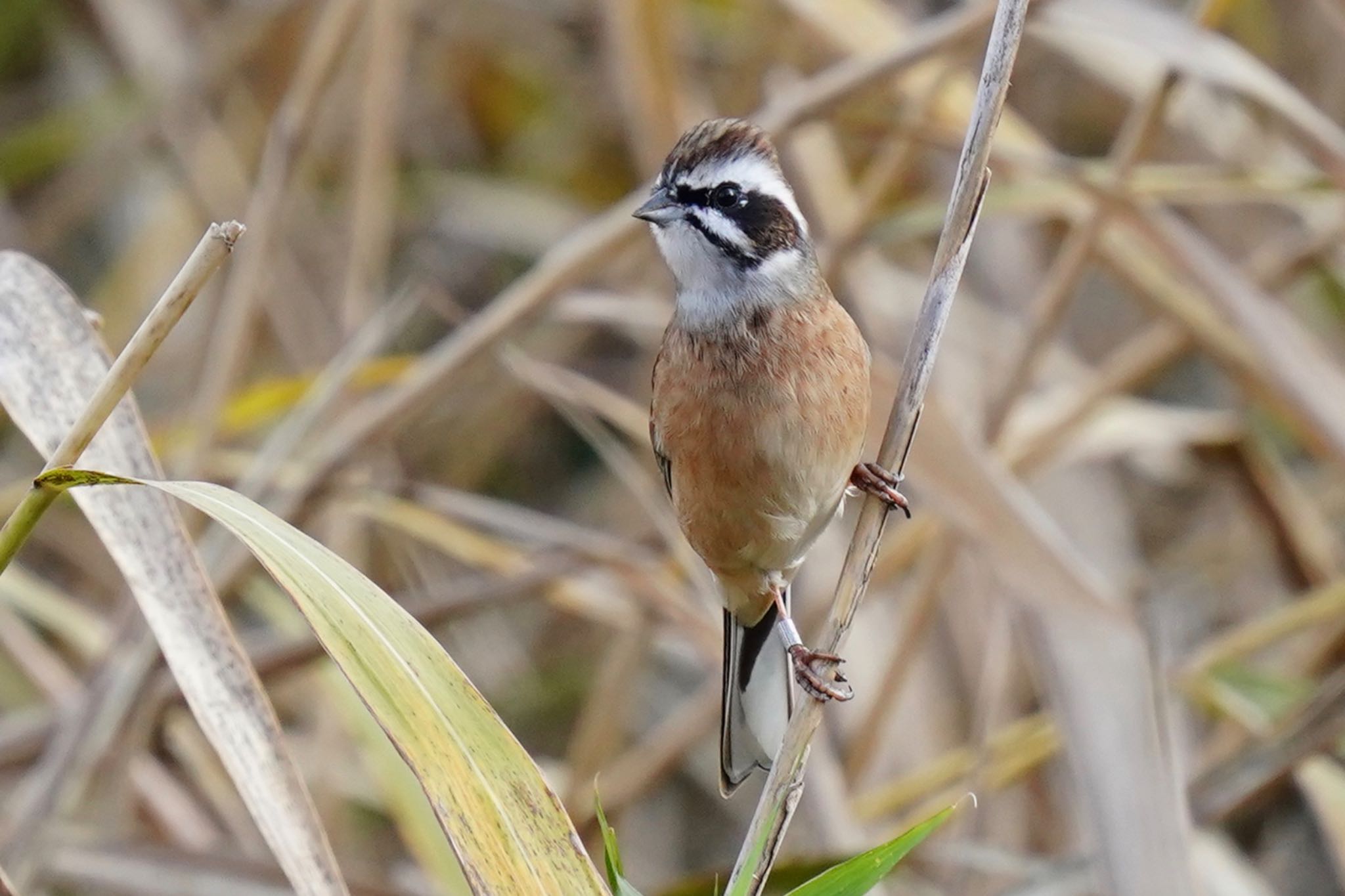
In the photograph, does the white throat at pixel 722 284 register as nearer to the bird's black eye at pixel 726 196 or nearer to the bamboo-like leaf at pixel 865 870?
the bird's black eye at pixel 726 196

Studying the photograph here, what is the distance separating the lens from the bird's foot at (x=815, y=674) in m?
2.00

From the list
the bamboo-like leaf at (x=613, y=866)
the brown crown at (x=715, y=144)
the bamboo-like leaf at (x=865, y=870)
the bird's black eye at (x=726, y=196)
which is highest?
the brown crown at (x=715, y=144)

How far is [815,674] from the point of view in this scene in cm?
218

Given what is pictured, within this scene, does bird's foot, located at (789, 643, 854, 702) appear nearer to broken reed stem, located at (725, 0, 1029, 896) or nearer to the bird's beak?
broken reed stem, located at (725, 0, 1029, 896)

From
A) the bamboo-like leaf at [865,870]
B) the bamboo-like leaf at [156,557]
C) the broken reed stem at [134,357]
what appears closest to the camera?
the broken reed stem at [134,357]

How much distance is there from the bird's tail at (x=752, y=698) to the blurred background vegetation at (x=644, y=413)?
356 millimetres

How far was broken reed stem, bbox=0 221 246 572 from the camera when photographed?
1.40 m

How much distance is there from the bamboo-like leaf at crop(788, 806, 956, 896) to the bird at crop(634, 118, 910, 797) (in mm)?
828

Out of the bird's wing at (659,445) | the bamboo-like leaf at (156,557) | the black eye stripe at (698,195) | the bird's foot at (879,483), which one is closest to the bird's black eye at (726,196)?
the black eye stripe at (698,195)

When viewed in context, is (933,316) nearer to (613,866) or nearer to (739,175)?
(739,175)

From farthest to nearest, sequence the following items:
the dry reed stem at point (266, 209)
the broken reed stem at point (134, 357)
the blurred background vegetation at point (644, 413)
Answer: the dry reed stem at point (266, 209) < the blurred background vegetation at point (644, 413) < the broken reed stem at point (134, 357)

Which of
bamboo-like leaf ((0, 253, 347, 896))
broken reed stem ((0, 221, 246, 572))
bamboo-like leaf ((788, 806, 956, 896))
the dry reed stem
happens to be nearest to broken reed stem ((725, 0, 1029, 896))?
bamboo-like leaf ((788, 806, 956, 896))

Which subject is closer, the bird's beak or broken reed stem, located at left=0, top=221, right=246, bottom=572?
broken reed stem, located at left=0, top=221, right=246, bottom=572

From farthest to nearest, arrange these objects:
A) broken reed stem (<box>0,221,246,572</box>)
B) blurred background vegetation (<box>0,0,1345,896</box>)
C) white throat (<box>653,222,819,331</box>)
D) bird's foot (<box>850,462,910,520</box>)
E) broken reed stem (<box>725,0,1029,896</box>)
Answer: blurred background vegetation (<box>0,0,1345,896</box>)
white throat (<box>653,222,819,331</box>)
bird's foot (<box>850,462,910,520</box>)
broken reed stem (<box>725,0,1029,896</box>)
broken reed stem (<box>0,221,246,572</box>)
